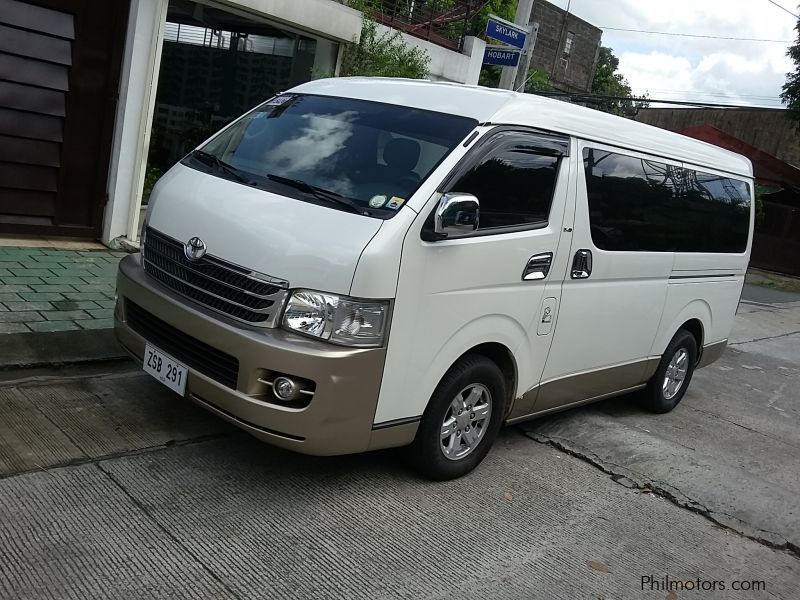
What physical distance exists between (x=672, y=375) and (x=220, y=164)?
4.19 m

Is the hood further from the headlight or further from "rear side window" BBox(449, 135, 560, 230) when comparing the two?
"rear side window" BBox(449, 135, 560, 230)

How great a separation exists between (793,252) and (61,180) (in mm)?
20553

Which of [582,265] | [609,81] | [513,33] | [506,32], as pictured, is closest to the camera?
[582,265]

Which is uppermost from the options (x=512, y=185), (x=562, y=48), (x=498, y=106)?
(x=562, y=48)

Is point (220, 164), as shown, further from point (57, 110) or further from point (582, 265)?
point (57, 110)

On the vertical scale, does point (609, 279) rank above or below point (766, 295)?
above

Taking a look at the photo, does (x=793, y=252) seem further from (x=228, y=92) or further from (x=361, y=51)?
(x=228, y=92)

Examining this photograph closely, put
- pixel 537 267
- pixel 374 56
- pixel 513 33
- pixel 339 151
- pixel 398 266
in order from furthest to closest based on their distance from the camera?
pixel 374 56
pixel 513 33
pixel 537 267
pixel 339 151
pixel 398 266

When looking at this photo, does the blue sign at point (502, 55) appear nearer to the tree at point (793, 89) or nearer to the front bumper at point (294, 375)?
the front bumper at point (294, 375)

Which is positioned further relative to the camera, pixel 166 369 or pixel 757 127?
pixel 757 127

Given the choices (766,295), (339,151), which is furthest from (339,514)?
(766,295)

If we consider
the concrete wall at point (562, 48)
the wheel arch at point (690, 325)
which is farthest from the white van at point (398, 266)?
→ the concrete wall at point (562, 48)

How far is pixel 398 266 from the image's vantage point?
3721 mm

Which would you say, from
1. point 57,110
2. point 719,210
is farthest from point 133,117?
point 719,210
